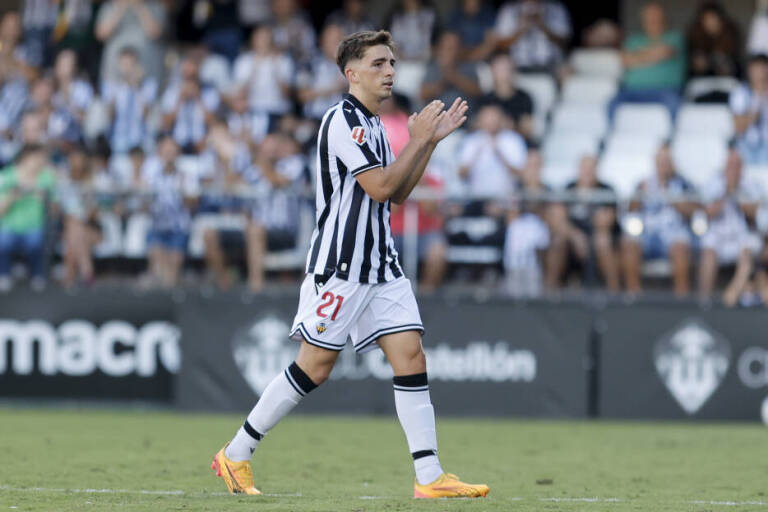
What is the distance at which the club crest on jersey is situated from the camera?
662 cm

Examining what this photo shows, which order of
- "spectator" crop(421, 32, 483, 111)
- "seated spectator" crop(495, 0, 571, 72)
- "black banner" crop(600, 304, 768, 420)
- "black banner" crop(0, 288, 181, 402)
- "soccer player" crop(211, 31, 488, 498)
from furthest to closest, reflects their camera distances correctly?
"seated spectator" crop(495, 0, 571, 72) → "spectator" crop(421, 32, 483, 111) → "black banner" crop(0, 288, 181, 402) → "black banner" crop(600, 304, 768, 420) → "soccer player" crop(211, 31, 488, 498)

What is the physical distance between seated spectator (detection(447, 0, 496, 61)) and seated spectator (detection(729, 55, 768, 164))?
329cm

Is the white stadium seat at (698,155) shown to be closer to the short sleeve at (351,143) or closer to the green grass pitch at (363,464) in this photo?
the green grass pitch at (363,464)

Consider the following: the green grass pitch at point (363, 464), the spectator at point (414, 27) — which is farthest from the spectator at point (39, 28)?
the green grass pitch at point (363, 464)

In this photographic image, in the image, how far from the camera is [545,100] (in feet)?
53.5

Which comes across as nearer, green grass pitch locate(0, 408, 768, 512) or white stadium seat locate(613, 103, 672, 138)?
green grass pitch locate(0, 408, 768, 512)

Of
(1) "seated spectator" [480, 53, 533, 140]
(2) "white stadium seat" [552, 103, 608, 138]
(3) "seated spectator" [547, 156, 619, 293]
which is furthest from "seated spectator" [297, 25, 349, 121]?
(3) "seated spectator" [547, 156, 619, 293]

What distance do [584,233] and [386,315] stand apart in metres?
5.87

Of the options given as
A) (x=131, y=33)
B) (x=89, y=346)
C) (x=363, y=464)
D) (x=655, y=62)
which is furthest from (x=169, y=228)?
(x=655, y=62)

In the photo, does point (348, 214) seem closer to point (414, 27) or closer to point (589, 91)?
point (589, 91)

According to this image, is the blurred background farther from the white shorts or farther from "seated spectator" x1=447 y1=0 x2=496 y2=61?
the white shorts

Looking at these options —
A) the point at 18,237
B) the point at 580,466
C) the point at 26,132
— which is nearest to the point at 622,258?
the point at 580,466

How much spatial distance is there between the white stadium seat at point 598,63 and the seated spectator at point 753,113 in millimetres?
1933

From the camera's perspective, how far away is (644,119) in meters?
15.8
